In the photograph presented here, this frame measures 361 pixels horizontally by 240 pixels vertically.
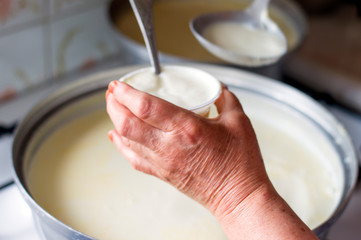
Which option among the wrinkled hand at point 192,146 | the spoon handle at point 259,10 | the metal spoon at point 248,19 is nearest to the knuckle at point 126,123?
the wrinkled hand at point 192,146

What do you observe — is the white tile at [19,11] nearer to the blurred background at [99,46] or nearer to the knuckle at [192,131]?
the blurred background at [99,46]

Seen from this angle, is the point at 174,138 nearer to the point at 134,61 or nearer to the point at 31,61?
the point at 134,61

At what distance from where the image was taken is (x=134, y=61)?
3.01ft

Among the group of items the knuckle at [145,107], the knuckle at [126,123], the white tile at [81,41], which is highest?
the knuckle at [145,107]

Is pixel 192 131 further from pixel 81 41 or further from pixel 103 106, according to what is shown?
pixel 81 41

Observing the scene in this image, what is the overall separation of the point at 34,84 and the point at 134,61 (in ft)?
0.94

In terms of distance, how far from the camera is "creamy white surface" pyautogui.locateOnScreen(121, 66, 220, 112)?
1.94 ft

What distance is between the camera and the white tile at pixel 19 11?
0.90m

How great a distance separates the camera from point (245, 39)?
33.4 inches

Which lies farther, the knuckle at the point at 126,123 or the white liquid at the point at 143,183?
the white liquid at the point at 143,183

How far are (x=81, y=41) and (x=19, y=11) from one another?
202 mm

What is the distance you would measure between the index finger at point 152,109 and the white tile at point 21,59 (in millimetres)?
540

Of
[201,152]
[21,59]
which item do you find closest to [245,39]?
[201,152]

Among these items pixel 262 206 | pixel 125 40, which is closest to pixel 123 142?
pixel 262 206
